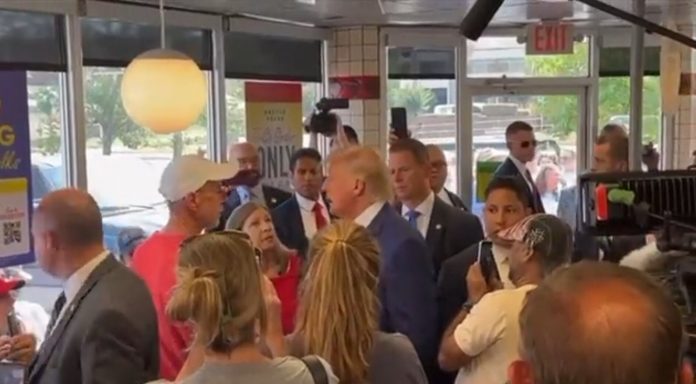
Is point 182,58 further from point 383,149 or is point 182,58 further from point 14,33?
point 383,149

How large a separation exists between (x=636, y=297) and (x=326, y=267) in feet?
3.87

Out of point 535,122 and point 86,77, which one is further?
point 535,122

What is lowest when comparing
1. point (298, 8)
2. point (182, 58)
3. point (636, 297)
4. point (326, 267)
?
point (326, 267)

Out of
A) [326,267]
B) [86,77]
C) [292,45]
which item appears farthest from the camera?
[292,45]

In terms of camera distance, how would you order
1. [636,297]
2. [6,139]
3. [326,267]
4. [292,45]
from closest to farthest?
[636,297] < [326,267] < [6,139] < [292,45]

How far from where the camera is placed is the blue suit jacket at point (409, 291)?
2.72 m

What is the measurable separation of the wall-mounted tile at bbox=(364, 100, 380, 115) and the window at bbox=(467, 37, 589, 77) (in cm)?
106

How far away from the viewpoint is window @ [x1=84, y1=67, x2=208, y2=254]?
5344 mm

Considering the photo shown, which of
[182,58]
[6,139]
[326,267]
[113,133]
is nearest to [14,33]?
Result: [6,139]

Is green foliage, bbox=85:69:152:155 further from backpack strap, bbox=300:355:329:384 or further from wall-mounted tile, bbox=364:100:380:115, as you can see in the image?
backpack strap, bbox=300:355:329:384

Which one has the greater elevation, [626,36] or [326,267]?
[626,36]

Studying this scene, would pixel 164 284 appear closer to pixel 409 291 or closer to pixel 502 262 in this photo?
pixel 409 291

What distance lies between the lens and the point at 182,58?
3695mm

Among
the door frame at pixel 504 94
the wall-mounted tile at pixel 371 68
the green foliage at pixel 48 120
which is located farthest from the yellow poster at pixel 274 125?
the green foliage at pixel 48 120
